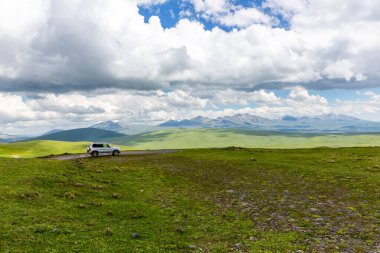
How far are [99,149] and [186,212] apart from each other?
53.0 meters

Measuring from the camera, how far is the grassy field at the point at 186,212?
50.9ft

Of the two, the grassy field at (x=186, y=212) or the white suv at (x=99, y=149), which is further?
the white suv at (x=99, y=149)

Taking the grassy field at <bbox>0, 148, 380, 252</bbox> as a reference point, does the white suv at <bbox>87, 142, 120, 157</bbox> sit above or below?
above

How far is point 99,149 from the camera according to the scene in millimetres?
71625

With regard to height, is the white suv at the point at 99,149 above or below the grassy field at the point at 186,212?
above

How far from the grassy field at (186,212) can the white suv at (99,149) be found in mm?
32125

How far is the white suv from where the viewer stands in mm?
70544

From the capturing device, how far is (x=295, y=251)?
14.5m

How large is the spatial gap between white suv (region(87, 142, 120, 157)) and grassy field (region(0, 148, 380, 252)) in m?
32.1

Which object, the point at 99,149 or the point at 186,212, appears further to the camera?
the point at 99,149

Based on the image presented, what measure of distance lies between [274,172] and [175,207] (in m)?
22.3

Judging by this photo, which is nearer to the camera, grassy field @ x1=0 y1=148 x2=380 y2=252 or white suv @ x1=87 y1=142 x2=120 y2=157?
grassy field @ x1=0 y1=148 x2=380 y2=252

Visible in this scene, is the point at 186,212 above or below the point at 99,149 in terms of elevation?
below

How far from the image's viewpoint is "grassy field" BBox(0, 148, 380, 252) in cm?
1552
